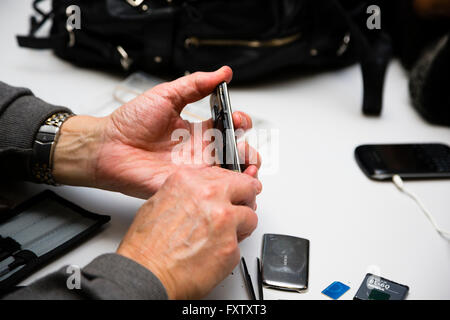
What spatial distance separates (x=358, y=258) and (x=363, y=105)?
0.43 m

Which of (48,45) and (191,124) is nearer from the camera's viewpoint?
(191,124)

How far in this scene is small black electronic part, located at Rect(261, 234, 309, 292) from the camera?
0.57m

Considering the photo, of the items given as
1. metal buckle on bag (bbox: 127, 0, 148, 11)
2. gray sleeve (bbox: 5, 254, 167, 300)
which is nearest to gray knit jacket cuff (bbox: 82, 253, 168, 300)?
gray sleeve (bbox: 5, 254, 167, 300)

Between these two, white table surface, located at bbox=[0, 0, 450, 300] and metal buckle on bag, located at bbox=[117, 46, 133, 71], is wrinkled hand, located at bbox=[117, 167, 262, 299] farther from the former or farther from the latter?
metal buckle on bag, located at bbox=[117, 46, 133, 71]

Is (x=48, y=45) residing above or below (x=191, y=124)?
above

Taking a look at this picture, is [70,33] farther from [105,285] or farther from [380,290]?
[380,290]

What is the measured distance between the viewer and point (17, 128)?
0.67 meters

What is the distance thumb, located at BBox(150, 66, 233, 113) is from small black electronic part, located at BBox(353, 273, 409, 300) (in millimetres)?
364

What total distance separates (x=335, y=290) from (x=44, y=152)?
0.50 m

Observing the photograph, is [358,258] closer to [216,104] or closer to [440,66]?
[216,104]

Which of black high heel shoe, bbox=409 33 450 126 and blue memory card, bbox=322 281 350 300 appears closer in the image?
blue memory card, bbox=322 281 350 300

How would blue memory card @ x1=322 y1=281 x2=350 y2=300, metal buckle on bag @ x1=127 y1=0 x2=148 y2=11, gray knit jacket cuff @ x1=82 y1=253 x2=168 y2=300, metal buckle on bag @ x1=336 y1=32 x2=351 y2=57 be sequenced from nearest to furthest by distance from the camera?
gray knit jacket cuff @ x1=82 y1=253 x2=168 y2=300 → blue memory card @ x1=322 y1=281 x2=350 y2=300 → metal buckle on bag @ x1=127 y1=0 x2=148 y2=11 → metal buckle on bag @ x1=336 y1=32 x2=351 y2=57

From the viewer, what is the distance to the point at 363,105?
941mm
